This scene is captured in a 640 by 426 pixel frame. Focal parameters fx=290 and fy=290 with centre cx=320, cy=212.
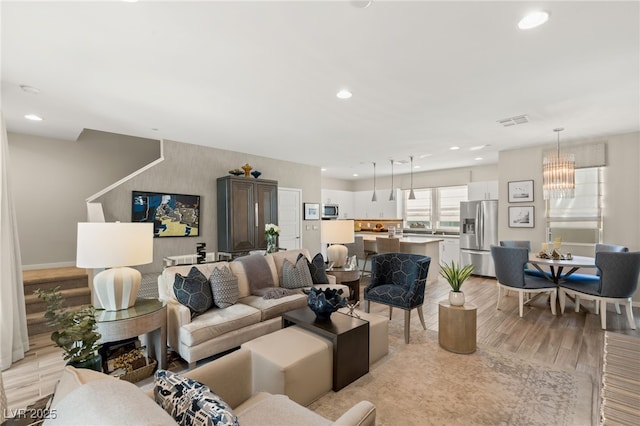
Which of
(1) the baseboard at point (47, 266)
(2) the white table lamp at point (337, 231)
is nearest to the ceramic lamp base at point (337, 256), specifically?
(2) the white table lamp at point (337, 231)

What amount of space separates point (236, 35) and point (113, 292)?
2300mm

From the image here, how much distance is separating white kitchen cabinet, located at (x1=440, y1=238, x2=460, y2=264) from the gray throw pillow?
16.4 ft

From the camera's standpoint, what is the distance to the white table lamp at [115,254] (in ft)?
7.43

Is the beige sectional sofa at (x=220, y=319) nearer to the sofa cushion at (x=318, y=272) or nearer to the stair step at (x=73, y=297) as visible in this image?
the sofa cushion at (x=318, y=272)

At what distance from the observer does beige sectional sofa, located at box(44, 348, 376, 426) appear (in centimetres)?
75

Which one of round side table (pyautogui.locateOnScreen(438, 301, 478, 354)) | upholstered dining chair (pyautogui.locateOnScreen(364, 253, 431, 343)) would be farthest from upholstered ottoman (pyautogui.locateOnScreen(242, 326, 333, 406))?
round side table (pyautogui.locateOnScreen(438, 301, 478, 354))

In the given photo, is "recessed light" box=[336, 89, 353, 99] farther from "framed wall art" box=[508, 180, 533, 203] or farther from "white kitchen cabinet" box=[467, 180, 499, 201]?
"white kitchen cabinet" box=[467, 180, 499, 201]

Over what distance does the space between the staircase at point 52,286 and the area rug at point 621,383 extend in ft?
17.2

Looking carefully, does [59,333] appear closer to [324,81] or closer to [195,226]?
[324,81]

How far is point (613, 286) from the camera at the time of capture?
3543 mm

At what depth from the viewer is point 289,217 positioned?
668cm

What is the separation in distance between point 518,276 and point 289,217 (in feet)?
14.5

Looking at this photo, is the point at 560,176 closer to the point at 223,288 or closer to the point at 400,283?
the point at 400,283

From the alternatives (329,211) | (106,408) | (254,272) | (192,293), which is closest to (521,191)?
(329,211)
